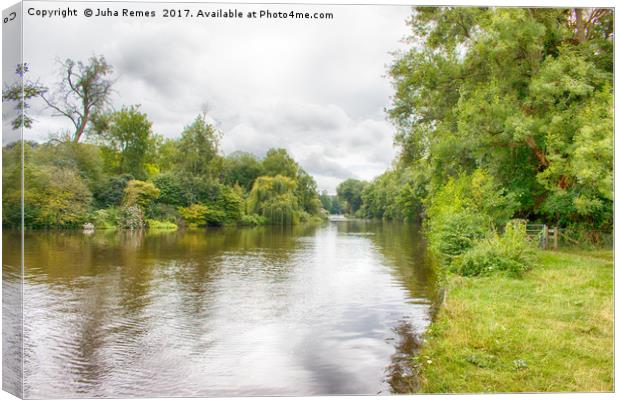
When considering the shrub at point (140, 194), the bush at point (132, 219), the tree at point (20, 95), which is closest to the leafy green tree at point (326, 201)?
the shrub at point (140, 194)

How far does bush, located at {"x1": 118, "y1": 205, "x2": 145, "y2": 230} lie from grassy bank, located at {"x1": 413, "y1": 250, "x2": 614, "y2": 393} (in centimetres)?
511

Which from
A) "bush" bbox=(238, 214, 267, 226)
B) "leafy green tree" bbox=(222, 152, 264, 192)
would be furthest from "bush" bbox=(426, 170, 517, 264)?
"leafy green tree" bbox=(222, 152, 264, 192)

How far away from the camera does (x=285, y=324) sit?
8.35 m

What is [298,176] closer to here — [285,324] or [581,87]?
[285,324]

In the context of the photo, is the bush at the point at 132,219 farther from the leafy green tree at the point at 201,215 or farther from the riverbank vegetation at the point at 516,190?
the riverbank vegetation at the point at 516,190

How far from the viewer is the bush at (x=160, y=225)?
30.1ft

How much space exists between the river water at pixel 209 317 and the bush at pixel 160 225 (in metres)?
0.38

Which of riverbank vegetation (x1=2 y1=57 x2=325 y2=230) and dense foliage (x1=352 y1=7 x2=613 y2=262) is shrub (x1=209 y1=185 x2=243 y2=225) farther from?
dense foliage (x1=352 y1=7 x2=613 y2=262)

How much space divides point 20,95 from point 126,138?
255 cm

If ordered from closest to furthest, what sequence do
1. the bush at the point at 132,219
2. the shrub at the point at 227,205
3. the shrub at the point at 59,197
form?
the shrub at the point at 59,197
the bush at the point at 132,219
the shrub at the point at 227,205

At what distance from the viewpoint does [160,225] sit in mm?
9539

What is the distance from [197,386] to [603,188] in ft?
17.3

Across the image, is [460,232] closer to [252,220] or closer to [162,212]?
[252,220]

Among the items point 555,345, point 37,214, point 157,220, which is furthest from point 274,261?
point 555,345
